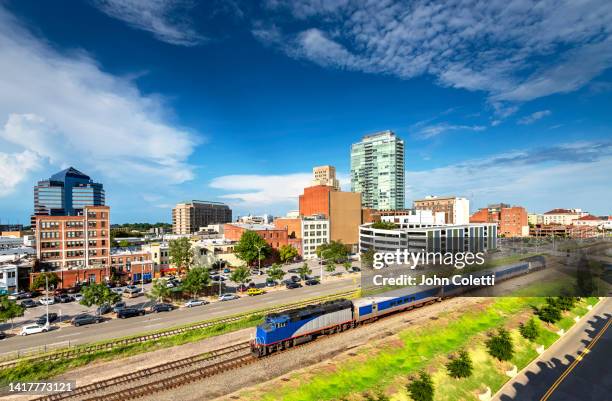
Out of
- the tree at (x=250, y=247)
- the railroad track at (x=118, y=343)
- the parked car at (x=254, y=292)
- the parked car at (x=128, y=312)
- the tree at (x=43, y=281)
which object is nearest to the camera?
the railroad track at (x=118, y=343)

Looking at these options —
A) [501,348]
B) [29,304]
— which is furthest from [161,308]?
[501,348]

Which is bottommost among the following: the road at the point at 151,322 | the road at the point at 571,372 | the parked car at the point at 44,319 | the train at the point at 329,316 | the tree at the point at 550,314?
the road at the point at 571,372

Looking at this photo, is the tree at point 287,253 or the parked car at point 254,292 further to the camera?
the tree at point 287,253

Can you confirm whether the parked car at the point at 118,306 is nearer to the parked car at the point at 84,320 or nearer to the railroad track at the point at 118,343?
the parked car at the point at 84,320

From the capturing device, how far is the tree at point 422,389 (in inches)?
978

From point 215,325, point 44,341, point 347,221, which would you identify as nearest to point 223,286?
point 215,325

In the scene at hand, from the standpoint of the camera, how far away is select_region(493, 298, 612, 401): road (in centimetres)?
2631

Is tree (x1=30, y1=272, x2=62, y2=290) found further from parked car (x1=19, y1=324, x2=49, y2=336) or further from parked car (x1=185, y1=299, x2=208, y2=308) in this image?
parked car (x1=185, y1=299, x2=208, y2=308)

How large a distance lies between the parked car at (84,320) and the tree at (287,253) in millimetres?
49277

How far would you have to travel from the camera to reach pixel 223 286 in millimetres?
62344

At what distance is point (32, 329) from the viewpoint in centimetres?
3956

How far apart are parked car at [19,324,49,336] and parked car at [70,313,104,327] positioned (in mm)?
2839

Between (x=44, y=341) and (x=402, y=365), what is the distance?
37849mm

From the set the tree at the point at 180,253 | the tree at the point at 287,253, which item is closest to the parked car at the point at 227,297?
the tree at the point at 180,253
